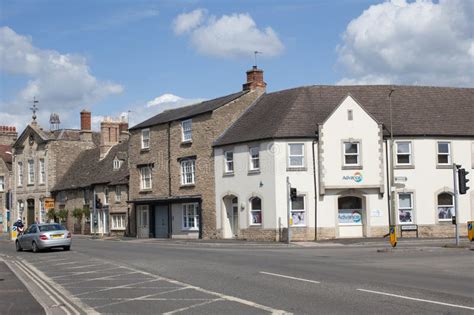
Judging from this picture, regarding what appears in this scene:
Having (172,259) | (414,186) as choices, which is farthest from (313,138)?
(172,259)

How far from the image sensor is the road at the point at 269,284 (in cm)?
1222

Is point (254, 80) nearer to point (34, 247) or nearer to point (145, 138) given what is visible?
point (145, 138)

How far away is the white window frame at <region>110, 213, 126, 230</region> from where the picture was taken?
54438 millimetres

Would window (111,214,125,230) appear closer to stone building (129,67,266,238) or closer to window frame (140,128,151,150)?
stone building (129,67,266,238)

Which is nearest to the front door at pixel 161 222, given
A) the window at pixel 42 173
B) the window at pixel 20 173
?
the window at pixel 42 173

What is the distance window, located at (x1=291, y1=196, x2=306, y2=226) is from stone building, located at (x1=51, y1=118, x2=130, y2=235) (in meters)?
18.0

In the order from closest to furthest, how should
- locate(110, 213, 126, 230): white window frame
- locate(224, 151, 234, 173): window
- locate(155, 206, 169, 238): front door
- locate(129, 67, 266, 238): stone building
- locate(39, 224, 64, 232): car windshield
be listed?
locate(39, 224, 64, 232): car windshield
locate(224, 151, 234, 173): window
locate(129, 67, 266, 238): stone building
locate(155, 206, 169, 238): front door
locate(110, 213, 126, 230): white window frame

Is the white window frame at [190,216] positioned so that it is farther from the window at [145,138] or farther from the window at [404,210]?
the window at [404,210]

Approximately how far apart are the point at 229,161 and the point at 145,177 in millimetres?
9982

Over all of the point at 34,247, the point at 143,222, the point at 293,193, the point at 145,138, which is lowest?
the point at 34,247

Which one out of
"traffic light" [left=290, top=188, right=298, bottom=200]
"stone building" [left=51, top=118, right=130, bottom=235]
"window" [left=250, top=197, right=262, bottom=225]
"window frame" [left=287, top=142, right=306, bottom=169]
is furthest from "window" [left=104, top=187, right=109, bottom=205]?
"traffic light" [left=290, top=188, right=298, bottom=200]

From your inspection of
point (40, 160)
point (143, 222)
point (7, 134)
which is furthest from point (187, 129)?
point (7, 134)

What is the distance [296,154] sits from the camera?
40.2m

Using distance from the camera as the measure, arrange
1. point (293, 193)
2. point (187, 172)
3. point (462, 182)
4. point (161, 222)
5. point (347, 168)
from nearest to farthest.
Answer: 1. point (462, 182)
2. point (293, 193)
3. point (347, 168)
4. point (187, 172)
5. point (161, 222)
